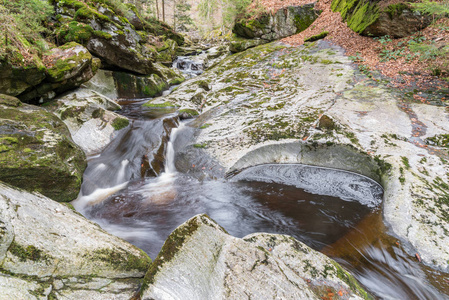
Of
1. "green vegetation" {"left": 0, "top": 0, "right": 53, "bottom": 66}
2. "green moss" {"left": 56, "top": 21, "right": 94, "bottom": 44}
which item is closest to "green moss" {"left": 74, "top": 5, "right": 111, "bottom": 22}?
"green moss" {"left": 56, "top": 21, "right": 94, "bottom": 44}

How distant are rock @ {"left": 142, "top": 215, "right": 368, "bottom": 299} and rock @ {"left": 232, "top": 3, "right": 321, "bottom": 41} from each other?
17958 mm

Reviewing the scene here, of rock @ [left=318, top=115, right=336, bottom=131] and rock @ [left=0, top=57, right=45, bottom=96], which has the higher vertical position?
rock @ [left=0, top=57, right=45, bottom=96]

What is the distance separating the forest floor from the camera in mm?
7574

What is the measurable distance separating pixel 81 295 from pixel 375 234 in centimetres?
463

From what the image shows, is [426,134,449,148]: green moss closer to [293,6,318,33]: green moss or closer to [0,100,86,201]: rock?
[0,100,86,201]: rock

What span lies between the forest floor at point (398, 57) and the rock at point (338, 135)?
78cm

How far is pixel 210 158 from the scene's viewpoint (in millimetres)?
6531

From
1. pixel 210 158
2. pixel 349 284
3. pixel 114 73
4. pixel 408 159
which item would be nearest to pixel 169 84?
pixel 114 73

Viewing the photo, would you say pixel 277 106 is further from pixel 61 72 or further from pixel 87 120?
pixel 61 72

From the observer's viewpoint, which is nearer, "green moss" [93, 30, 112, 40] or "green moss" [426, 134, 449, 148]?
"green moss" [426, 134, 449, 148]

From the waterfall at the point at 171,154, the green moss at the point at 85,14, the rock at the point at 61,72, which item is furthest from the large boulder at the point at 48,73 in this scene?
the waterfall at the point at 171,154

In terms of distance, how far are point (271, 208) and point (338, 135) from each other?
2.75 m

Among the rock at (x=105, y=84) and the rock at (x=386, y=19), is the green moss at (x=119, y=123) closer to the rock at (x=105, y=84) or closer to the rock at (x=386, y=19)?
the rock at (x=105, y=84)

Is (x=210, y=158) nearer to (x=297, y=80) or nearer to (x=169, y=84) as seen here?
(x=297, y=80)
